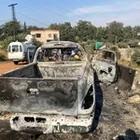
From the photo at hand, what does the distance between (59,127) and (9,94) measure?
1.17 metres

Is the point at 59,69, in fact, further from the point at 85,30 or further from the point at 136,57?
the point at 85,30

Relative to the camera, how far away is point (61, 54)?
12.4 metres

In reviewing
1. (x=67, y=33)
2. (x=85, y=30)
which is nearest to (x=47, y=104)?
(x=67, y=33)

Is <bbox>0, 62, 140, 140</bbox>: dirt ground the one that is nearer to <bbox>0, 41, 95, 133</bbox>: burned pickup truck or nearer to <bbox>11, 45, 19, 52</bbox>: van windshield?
<bbox>0, 41, 95, 133</bbox>: burned pickup truck

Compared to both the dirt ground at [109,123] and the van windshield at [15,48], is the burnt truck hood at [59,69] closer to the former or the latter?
the dirt ground at [109,123]

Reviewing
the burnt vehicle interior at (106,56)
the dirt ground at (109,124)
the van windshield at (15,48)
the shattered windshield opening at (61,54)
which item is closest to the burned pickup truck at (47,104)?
the dirt ground at (109,124)

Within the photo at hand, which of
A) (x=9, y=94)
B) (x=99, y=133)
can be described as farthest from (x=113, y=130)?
(x=9, y=94)

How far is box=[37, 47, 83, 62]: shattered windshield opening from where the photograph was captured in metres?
11.9

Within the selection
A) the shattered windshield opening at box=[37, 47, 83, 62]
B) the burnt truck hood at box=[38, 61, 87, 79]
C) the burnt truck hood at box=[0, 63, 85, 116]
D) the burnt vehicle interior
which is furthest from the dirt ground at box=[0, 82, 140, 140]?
the burnt vehicle interior

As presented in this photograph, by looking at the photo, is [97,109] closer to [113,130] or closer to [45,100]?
[113,130]

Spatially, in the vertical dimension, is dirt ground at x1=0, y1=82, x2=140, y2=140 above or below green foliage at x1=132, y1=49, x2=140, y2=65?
above

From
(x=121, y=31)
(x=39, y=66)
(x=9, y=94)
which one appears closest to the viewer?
(x=9, y=94)

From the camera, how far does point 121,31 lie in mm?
85000

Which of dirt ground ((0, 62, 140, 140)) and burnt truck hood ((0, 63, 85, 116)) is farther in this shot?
dirt ground ((0, 62, 140, 140))
